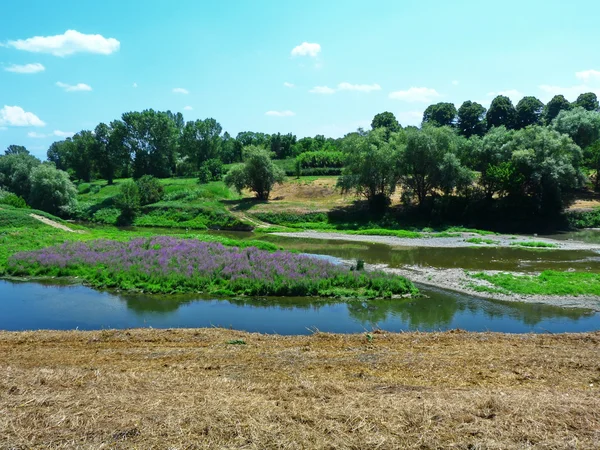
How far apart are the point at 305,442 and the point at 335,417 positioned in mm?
1054

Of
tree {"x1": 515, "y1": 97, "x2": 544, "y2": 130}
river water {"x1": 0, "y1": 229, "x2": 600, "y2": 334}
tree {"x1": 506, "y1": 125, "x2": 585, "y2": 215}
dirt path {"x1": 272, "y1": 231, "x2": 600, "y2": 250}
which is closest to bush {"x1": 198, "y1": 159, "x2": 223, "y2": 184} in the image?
dirt path {"x1": 272, "y1": 231, "x2": 600, "y2": 250}

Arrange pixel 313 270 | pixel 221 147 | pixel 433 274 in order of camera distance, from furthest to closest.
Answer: pixel 221 147 < pixel 433 274 < pixel 313 270

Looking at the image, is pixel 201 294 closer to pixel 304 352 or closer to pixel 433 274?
pixel 304 352

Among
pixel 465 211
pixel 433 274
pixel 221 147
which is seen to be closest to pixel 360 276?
pixel 433 274

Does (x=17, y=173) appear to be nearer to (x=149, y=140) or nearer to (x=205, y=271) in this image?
(x=149, y=140)

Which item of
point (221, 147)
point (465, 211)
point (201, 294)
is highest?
point (221, 147)

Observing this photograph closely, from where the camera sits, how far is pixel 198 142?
108188 millimetres

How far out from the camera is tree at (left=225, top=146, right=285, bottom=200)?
69750mm

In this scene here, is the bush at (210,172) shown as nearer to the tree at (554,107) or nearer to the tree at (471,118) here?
the tree at (471,118)

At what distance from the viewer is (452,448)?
769cm

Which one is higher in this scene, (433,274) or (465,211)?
(465,211)

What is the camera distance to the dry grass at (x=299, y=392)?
7.98 meters

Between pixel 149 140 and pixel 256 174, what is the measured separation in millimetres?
36827

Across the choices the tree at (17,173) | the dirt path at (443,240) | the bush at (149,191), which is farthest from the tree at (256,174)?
the tree at (17,173)
